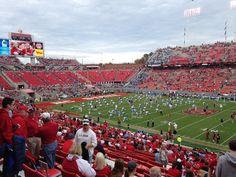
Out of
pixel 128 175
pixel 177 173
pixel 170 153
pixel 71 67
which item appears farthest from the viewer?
pixel 71 67

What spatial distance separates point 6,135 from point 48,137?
40.5 inches

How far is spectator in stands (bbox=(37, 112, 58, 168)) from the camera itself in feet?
18.9

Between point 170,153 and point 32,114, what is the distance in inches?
328

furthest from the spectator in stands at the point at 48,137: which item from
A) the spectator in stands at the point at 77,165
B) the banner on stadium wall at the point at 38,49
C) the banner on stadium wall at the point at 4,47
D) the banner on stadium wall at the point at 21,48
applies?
the banner on stadium wall at the point at 38,49

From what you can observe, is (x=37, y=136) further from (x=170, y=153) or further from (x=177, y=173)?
(x=170, y=153)

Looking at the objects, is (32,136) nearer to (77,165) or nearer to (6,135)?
(6,135)

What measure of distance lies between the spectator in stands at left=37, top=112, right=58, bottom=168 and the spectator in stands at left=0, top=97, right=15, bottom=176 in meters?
0.79

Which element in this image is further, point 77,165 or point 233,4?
point 233,4

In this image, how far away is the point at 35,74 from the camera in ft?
195

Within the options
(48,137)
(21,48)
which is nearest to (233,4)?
(21,48)

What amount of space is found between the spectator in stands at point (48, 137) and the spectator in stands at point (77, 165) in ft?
4.36

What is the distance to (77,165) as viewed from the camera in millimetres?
4539

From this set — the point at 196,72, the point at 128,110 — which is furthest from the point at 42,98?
the point at 196,72

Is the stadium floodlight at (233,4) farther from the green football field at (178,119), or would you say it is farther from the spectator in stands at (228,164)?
the spectator in stands at (228,164)
